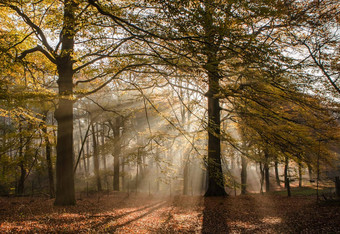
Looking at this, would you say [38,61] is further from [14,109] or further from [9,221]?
[9,221]

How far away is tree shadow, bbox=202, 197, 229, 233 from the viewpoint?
588 centimetres

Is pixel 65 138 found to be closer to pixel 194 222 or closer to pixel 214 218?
pixel 194 222

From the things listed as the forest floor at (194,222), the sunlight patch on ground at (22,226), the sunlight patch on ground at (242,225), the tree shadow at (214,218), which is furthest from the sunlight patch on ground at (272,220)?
the sunlight patch on ground at (22,226)

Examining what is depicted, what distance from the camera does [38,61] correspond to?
989 cm

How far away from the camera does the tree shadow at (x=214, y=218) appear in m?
5.88

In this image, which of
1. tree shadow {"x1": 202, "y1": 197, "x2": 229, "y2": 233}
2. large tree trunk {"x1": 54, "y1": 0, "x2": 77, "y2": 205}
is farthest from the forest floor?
large tree trunk {"x1": 54, "y1": 0, "x2": 77, "y2": 205}

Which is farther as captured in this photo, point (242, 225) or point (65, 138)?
point (65, 138)

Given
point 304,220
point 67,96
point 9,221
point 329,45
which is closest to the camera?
point 9,221

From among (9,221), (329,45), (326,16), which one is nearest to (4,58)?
(9,221)

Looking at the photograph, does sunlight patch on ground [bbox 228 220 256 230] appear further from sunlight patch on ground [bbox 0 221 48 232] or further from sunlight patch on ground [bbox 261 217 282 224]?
sunlight patch on ground [bbox 0 221 48 232]

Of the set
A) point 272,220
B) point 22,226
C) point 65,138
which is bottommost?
point 272,220

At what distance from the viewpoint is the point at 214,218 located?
695 cm

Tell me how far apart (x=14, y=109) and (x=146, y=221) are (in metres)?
5.60

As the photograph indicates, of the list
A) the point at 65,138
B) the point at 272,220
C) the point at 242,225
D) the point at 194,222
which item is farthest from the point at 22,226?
the point at 272,220
